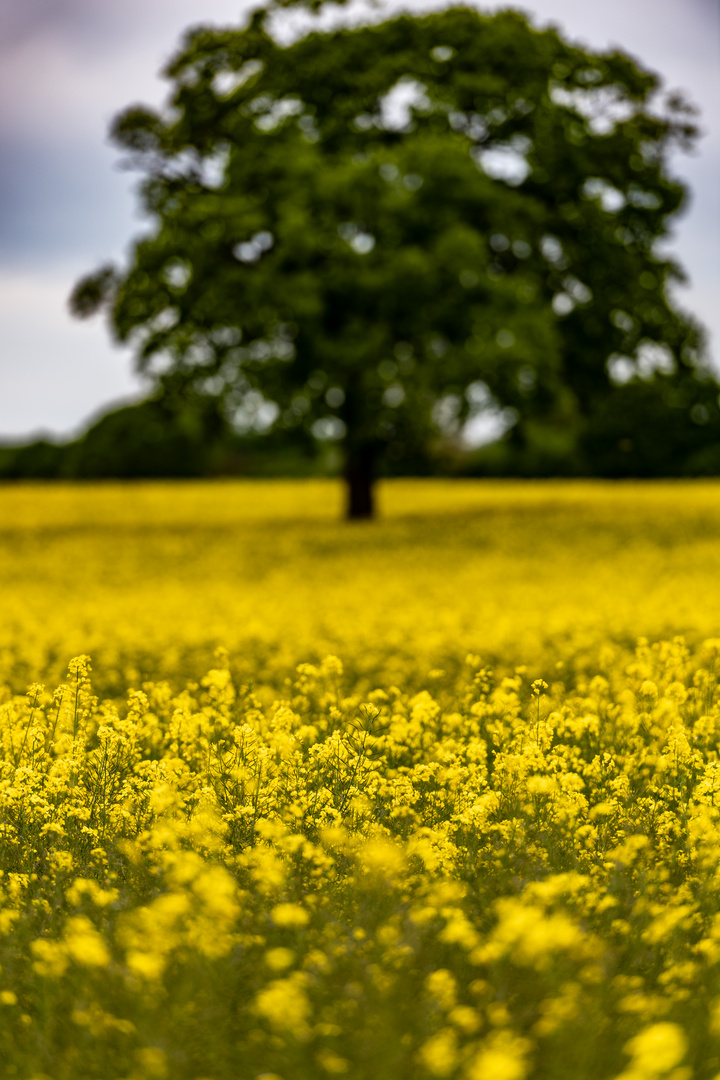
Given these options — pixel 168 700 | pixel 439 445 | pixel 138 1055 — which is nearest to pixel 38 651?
pixel 168 700

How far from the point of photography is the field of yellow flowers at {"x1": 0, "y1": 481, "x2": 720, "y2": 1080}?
3.56m

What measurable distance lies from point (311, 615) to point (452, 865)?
30.3ft

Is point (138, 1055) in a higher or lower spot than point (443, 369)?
lower

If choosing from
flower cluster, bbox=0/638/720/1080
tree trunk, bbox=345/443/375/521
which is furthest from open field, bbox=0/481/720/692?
flower cluster, bbox=0/638/720/1080

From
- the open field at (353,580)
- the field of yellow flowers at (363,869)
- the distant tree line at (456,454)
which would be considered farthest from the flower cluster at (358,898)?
the distant tree line at (456,454)

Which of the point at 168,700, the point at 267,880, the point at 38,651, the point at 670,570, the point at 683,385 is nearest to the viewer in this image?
the point at 267,880

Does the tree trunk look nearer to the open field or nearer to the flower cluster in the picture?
the open field

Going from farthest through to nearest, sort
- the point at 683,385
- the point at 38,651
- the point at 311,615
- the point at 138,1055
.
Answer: the point at 683,385 < the point at 311,615 < the point at 38,651 < the point at 138,1055

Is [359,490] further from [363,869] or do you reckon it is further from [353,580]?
[363,869]

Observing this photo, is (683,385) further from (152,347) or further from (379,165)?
(152,347)

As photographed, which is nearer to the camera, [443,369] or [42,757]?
[42,757]

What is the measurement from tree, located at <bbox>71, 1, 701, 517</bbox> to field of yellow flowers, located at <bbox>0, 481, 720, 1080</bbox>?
13856 millimetres

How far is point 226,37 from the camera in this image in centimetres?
2750

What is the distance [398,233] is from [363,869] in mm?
21539
